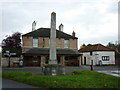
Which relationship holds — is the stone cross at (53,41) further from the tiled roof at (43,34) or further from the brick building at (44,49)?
the tiled roof at (43,34)

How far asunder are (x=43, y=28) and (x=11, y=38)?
326 inches

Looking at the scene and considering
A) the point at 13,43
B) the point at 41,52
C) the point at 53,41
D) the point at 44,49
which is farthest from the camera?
the point at 13,43

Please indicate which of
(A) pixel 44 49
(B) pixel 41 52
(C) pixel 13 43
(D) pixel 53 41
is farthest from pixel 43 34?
(D) pixel 53 41

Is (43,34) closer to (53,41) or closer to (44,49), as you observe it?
(44,49)

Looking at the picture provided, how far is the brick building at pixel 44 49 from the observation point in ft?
112

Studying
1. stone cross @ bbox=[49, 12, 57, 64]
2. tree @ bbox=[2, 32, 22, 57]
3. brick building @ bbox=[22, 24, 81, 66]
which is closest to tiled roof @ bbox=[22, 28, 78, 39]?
brick building @ bbox=[22, 24, 81, 66]

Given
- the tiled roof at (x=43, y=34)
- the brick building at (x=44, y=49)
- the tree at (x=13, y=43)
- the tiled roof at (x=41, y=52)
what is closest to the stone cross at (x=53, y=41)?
the brick building at (x=44, y=49)

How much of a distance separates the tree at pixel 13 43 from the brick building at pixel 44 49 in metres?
5.35

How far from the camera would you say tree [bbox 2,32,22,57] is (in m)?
39.6

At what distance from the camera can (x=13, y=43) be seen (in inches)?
Result: 1597

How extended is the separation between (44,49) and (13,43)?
9213 mm

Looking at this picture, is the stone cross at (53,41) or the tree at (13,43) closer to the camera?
the stone cross at (53,41)

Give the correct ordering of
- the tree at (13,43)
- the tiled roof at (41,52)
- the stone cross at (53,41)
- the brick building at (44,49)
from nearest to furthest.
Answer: the stone cross at (53,41)
the tiled roof at (41,52)
the brick building at (44,49)
the tree at (13,43)

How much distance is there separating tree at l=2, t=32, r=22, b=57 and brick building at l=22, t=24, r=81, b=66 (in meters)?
5.35
